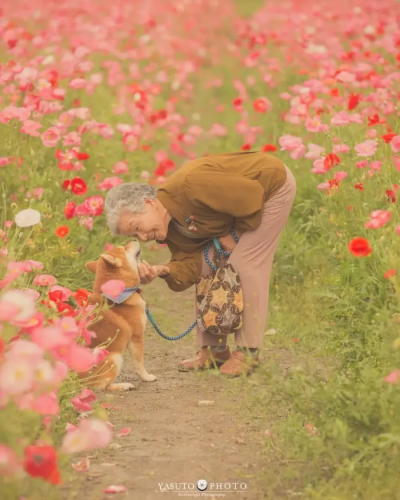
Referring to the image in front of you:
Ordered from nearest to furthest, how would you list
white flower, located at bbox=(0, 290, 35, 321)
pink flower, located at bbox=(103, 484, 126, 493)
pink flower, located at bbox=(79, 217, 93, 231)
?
white flower, located at bbox=(0, 290, 35, 321)
pink flower, located at bbox=(103, 484, 126, 493)
pink flower, located at bbox=(79, 217, 93, 231)

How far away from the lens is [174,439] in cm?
365

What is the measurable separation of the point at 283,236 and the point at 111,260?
208 centimetres

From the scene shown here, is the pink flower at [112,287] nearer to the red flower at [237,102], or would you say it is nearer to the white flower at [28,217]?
the white flower at [28,217]

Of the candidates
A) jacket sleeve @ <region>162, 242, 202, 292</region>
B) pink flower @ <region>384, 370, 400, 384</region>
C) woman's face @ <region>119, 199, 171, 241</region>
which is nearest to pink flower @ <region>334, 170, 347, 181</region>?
jacket sleeve @ <region>162, 242, 202, 292</region>

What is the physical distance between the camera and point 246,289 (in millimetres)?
4523

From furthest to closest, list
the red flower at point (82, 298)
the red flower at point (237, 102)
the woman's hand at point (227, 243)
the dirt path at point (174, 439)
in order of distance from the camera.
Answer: the red flower at point (237, 102), the woman's hand at point (227, 243), the red flower at point (82, 298), the dirt path at point (174, 439)

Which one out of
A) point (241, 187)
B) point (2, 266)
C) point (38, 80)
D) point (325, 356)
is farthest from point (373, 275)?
point (38, 80)

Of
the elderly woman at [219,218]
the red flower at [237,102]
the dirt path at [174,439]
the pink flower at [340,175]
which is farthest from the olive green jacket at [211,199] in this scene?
the red flower at [237,102]

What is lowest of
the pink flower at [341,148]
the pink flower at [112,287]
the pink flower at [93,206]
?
the pink flower at [93,206]

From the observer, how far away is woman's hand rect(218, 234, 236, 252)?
4.57 m

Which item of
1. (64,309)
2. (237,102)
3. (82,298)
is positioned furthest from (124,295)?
(237,102)

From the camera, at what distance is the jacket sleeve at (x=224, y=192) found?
14.1ft

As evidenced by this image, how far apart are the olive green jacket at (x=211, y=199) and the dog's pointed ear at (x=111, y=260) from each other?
0.41 metres

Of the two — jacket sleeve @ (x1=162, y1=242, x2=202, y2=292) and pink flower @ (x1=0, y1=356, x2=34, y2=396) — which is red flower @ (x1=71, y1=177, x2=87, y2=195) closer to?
jacket sleeve @ (x1=162, y1=242, x2=202, y2=292)
